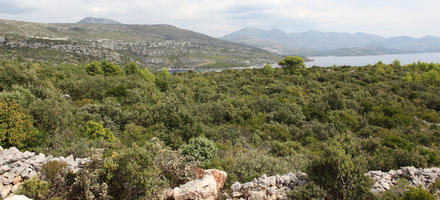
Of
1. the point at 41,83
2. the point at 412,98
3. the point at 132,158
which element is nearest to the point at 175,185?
the point at 132,158

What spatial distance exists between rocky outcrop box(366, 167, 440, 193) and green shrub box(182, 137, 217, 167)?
16.8ft

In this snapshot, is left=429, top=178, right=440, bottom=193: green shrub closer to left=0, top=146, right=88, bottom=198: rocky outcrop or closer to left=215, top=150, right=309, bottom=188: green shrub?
left=215, top=150, right=309, bottom=188: green shrub

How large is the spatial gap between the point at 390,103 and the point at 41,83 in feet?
91.3

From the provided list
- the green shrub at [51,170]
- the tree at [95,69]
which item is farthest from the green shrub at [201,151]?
the tree at [95,69]

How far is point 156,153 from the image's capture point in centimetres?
554

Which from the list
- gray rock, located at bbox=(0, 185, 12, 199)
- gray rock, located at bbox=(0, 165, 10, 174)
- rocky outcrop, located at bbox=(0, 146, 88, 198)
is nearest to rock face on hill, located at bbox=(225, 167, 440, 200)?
rocky outcrop, located at bbox=(0, 146, 88, 198)

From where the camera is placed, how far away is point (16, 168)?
18.2 feet

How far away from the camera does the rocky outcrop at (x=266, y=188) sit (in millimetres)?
5842

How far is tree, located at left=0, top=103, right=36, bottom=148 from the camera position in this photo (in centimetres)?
770

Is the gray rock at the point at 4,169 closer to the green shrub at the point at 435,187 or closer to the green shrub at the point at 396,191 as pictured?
the green shrub at the point at 396,191

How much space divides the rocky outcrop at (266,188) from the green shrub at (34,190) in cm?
415

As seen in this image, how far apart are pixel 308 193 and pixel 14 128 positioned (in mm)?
9713

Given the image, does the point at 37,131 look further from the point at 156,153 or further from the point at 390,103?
the point at 390,103

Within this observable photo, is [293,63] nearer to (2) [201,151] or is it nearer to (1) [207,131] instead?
(1) [207,131]
